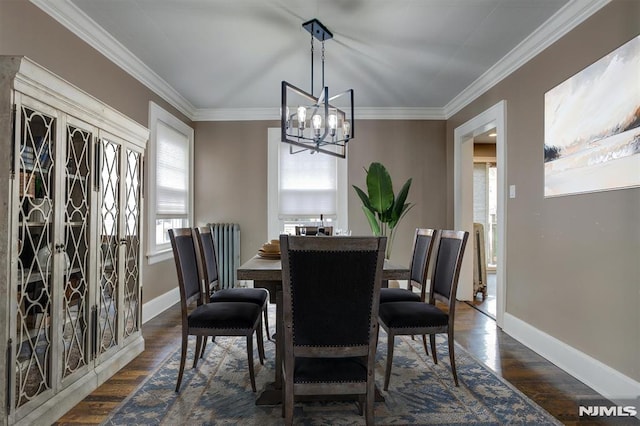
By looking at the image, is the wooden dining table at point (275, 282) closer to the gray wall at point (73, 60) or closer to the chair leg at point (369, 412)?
the chair leg at point (369, 412)

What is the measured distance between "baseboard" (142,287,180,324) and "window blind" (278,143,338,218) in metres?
1.74

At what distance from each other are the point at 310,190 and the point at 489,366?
3153 mm

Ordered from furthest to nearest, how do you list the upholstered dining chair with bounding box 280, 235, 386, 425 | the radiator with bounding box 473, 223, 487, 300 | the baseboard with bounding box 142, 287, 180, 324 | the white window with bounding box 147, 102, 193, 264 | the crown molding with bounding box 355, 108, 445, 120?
1. the crown molding with bounding box 355, 108, 445, 120
2. the radiator with bounding box 473, 223, 487, 300
3. the white window with bounding box 147, 102, 193, 264
4. the baseboard with bounding box 142, 287, 180, 324
5. the upholstered dining chair with bounding box 280, 235, 386, 425

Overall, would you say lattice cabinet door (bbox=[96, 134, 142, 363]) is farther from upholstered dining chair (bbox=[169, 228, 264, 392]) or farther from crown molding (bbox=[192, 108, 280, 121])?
crown molding (bbox=[192, 108, 280, 121])

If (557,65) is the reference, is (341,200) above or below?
below

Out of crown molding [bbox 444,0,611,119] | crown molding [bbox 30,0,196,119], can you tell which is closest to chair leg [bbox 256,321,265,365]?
crown molding [bbox 30,0,196,119]

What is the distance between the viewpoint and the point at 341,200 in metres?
5.05

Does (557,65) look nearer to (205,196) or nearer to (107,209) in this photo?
(107,209)

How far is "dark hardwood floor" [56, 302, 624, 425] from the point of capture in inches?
79.6

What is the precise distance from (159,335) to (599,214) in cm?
357

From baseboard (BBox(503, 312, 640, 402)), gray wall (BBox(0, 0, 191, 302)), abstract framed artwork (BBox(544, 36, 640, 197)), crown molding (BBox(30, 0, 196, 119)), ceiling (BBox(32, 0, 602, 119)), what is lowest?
baseboard (BBox(503, 312, 640, 402))

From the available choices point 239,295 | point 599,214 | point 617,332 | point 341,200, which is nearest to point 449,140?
point 341,200
